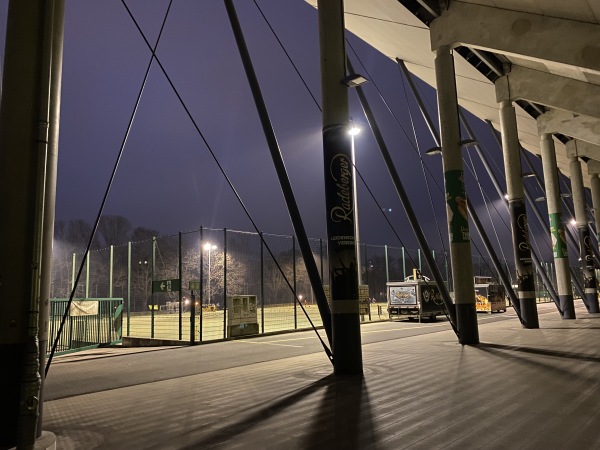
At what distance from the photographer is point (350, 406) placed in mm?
4875

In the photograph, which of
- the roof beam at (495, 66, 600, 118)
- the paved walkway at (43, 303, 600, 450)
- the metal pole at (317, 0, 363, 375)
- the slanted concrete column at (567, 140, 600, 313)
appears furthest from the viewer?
the slanted concrete column at (567, 140, 600, 313)

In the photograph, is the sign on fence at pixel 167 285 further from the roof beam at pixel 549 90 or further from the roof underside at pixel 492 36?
the roof beam at pixel 549 90

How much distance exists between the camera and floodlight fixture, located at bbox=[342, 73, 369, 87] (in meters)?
7.14

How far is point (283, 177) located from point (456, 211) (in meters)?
4.89

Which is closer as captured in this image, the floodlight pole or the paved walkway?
the floodlight pole

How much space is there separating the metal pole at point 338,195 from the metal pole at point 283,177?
40cm

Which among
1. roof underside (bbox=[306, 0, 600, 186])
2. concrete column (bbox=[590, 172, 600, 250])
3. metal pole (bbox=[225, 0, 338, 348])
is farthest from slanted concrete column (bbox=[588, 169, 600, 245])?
metal pole (bbox=[225, 0, 338, 348])

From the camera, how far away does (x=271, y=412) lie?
15.6ft

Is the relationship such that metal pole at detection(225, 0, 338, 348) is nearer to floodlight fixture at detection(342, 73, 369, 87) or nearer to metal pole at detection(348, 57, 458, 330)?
floodlight fixture at detection(342, 73, 369, 87)

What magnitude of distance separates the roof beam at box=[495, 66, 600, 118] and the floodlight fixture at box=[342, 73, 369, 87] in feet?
34.5

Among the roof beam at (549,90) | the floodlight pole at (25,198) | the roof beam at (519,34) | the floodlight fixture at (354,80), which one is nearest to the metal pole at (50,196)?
the floodlight pole at (25,198)

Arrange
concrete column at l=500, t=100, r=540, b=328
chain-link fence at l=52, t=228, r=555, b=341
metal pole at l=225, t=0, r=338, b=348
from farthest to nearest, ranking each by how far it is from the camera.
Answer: chain-link fence at l=52, t=228, r=555, b=341
concrete column at l=500, t=100, r=540, b=328
metal pole at l=225, t=0, r=338, b=348

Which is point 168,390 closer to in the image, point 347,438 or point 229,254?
point 347,438

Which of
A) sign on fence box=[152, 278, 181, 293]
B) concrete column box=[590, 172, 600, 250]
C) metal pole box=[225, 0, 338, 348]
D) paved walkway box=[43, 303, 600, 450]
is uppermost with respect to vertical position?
concrete column box=[590, 172, 600, 250]
